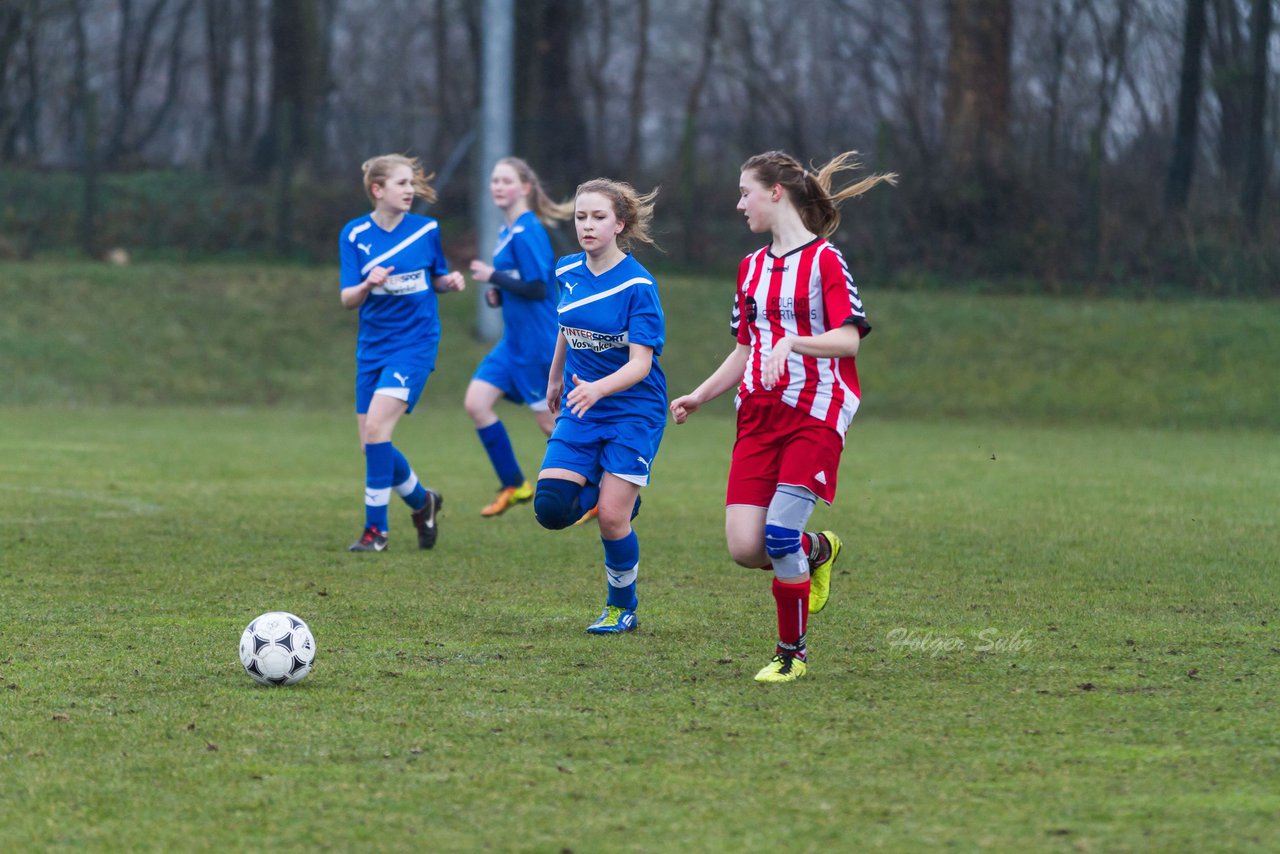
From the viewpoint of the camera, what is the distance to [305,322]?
2183 centimetres

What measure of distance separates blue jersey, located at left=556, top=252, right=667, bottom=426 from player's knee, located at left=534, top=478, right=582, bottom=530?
282 mm

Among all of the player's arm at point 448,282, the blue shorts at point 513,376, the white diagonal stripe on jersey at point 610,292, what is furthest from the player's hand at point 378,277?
the white diagonal stripe on jersey at point 610,292

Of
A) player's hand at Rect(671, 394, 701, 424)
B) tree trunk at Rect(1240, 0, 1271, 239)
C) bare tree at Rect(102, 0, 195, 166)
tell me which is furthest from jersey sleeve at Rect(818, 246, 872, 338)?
bare tree at Rect(102, 0, 195, 166)

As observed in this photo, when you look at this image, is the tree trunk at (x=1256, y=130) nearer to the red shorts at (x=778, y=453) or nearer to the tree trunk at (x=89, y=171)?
the tree trunk at (x=89, y=171)

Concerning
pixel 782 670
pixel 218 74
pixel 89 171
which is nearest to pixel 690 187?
pixel 89 171

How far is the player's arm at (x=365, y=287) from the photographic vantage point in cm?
827

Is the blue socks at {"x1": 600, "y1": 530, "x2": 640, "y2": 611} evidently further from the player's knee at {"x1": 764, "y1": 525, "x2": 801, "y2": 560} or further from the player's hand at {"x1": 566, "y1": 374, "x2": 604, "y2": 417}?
the player's knee at {"x1": 764, "y1": 525, "x2": 801, "y2": 560}

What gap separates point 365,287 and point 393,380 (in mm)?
527

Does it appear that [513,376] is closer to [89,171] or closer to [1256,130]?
[89,171]

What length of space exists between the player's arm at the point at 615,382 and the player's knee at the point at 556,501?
282 millimetres

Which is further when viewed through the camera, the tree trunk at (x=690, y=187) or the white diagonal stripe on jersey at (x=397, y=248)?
the tree trunk at (x=690, y=187)

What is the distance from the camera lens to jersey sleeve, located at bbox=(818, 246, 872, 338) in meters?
5.20

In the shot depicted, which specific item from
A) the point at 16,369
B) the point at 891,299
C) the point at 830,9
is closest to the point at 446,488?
the point at 16,369

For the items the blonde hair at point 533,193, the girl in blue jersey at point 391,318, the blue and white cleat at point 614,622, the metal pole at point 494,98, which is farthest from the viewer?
the metal pole at point 494,98
